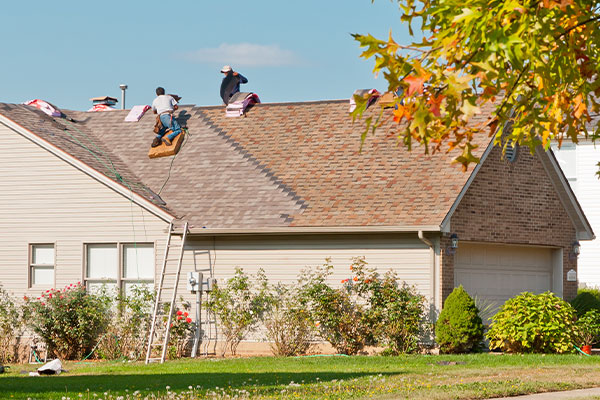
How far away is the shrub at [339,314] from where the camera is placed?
21219 mm

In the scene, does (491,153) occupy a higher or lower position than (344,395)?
higher

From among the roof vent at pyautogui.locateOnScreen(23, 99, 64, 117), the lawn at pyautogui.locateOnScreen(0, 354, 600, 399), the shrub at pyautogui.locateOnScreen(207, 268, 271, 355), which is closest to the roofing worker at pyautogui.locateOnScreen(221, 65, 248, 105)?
the roof vent at pyautogui.locateOnScreen(23, 99, 64, 117)

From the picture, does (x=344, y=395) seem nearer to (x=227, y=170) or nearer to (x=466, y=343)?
(x=466, y=343)

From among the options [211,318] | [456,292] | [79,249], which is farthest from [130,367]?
[456,292]

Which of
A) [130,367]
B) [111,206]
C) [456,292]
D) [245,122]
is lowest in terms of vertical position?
[130,367]

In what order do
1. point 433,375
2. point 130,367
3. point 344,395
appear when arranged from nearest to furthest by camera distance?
point 344,395, point 433,375, point 130,367

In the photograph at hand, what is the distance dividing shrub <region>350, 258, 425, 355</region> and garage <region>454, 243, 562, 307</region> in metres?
1.76

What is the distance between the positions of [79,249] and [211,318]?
3712 mm

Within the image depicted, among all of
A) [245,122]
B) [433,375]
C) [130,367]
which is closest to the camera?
[433,375]

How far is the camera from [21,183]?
24516mm

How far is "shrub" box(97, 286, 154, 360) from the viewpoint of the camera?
22.7 metres

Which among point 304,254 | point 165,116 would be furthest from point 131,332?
point 165,116

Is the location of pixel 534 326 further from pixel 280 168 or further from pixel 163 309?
pixel 163 309

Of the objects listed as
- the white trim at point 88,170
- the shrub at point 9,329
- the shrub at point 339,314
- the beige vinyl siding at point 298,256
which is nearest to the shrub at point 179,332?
the beige vinyl siding at point 298,256
